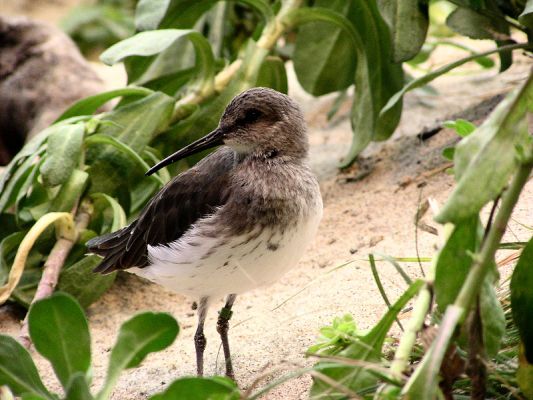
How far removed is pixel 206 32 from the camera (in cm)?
549

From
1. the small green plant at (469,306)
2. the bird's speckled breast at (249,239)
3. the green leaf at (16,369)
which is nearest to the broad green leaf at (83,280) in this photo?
the bird's speckled breast at (249,239)

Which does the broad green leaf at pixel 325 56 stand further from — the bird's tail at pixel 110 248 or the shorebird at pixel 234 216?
the bird's tail at pixel 110 248

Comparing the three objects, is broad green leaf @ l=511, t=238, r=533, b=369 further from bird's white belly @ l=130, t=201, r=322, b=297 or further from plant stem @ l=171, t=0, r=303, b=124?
plant stem @ l=171, t=0, r=303, b=124

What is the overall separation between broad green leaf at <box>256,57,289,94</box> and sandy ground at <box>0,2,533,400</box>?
0.70 meters

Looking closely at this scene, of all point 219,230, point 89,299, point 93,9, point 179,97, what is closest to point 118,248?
point 89,299

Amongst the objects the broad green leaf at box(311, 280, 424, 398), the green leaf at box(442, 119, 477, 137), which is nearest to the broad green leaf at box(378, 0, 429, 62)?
the green leaf at box(442, 119, 477, 137)

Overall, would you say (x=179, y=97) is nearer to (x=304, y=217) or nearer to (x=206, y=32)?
(x=206, y=32)

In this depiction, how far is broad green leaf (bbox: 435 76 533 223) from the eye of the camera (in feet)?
7.03

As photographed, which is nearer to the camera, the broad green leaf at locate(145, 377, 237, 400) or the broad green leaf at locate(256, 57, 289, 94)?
the broad green leaf at locate(145, 377, 237, 400)

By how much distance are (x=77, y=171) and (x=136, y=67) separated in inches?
33.4

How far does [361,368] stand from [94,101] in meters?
2.46

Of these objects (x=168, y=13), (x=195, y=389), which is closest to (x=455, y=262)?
(x=195, y=389)

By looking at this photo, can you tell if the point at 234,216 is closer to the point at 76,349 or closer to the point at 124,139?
the point at 76,349

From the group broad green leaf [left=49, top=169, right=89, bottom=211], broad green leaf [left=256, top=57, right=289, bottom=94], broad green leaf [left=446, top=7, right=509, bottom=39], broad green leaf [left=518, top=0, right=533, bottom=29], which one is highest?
broad green leaf [left=518, top=0, right=533, bottom=29]
